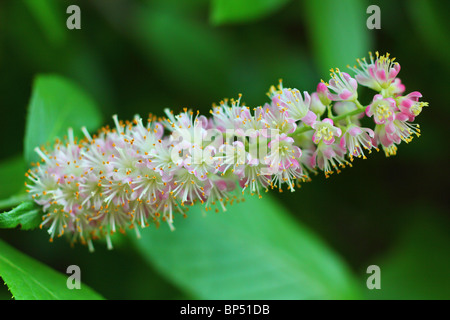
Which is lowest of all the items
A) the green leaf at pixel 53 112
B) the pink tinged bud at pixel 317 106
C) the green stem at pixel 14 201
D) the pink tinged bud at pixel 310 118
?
the green stem at pixel 14 201

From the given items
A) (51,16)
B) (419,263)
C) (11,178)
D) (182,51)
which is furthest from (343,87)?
→ (419,263)

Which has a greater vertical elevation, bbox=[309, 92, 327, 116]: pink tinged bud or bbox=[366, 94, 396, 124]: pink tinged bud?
bbox=[309, 92, 327, 116]: pink tinged bud

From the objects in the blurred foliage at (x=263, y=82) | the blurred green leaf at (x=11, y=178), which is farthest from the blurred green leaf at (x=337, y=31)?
the blurred green leaf at (x=11, y=178)

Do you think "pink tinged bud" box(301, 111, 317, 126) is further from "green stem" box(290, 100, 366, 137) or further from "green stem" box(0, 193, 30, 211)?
"green stem" box(0, 193, 30, 211)

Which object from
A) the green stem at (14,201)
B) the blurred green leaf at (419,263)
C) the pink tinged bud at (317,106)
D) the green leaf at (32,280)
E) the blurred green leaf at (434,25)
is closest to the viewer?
the green leaf at (32,280)

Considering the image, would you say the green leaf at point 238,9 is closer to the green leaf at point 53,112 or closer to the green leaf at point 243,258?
the green leaf at point 53,112

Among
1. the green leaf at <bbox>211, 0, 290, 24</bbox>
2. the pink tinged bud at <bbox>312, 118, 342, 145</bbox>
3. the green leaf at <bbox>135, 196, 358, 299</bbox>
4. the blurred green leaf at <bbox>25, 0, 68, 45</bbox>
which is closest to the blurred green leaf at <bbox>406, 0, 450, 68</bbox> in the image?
the green leaf at <bbox>211, 0, 290, 24</bbox>
